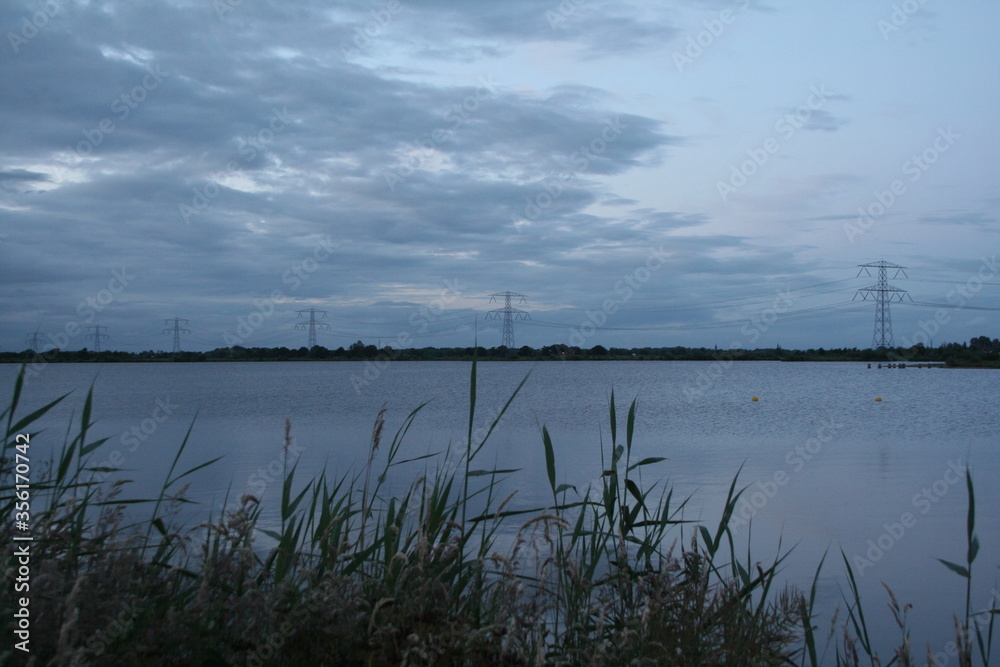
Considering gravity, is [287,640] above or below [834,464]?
above

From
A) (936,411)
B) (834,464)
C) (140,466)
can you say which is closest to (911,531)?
(834,464)

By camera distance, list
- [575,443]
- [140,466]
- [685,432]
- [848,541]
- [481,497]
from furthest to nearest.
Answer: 1. [685,432]
2. [575,443]
3. [140,466]
4. [481,497]
5. [848,541]

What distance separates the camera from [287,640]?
2.37 metres

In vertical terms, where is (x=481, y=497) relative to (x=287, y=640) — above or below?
below

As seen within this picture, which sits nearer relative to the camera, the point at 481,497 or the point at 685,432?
the point at 481,497

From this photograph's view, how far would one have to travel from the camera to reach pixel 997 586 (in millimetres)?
6555

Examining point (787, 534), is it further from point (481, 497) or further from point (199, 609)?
point (199, 609)

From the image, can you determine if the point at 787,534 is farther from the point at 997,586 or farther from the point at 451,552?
the point at 451,552

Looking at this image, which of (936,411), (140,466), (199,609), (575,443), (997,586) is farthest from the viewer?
(936,411)

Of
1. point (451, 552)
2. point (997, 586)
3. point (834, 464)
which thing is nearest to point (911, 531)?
point (997, 586)

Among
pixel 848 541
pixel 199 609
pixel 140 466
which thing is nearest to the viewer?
pixel 199 609

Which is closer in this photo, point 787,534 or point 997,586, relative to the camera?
point 997,586

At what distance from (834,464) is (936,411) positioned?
14.8 meters

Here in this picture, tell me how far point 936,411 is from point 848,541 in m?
20.5
